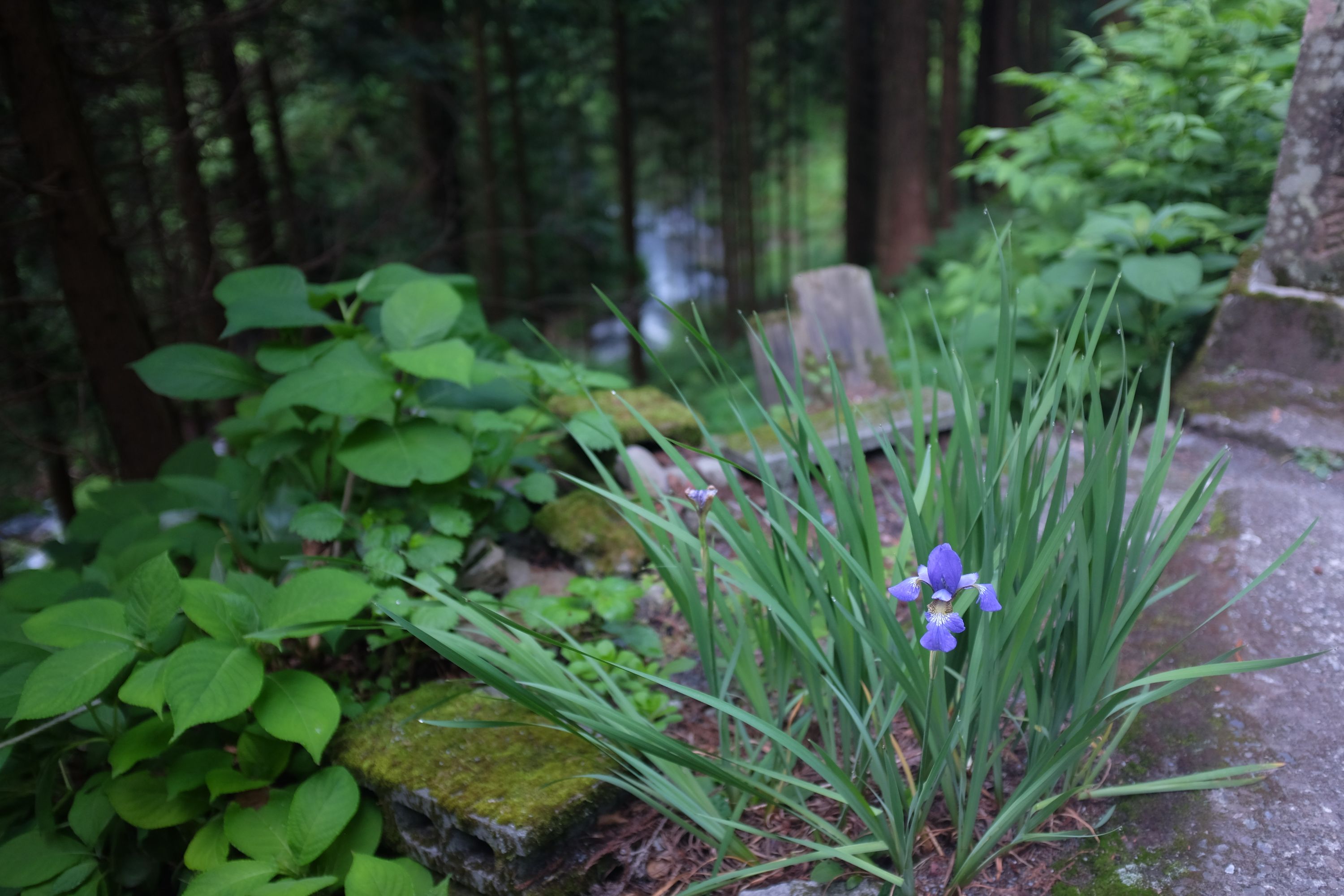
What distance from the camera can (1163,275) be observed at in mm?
2811

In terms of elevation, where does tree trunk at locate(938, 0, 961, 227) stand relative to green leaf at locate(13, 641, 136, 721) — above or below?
above

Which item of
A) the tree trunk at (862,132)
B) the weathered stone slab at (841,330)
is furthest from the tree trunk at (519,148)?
the weathered stone slab at (841,330)

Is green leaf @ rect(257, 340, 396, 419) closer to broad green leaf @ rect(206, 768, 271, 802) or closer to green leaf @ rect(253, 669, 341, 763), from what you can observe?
green leaf @ rect(253, 669, 341, 763)

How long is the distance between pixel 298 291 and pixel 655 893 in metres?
1.87

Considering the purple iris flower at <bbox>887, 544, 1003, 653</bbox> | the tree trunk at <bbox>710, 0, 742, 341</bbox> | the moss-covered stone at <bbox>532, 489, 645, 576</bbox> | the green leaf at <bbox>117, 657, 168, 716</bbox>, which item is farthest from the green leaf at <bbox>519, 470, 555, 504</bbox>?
the tree trunk at <bbox>710, 0, 742, 341</bbox>

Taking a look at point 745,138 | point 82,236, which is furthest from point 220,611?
point 745,138

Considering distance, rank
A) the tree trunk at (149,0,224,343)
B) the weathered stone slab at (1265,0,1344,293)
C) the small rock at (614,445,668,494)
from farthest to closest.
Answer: the tree trunk at (149,0,224,343)
the small rock at (614,445,668,494)
the weathered stone slab at (1265,0,1344,293)

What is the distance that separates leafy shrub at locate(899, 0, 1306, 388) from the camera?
3035 mm

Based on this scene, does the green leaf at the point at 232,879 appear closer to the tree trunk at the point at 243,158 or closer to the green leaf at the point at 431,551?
the green leaf at the point at 431,551

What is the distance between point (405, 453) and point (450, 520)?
207mm

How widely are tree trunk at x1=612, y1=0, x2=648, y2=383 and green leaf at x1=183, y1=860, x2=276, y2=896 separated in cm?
723

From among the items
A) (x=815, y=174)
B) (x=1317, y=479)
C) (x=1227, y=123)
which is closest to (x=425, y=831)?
(x=1317, y=479)

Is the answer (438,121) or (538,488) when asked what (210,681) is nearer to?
(538,488)

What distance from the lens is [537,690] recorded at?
1304 mm
